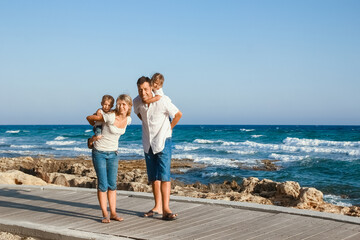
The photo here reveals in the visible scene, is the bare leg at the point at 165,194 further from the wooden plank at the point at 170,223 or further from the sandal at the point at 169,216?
the wooden plank at the point at 170,223

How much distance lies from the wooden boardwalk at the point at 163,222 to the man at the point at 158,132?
43 cm

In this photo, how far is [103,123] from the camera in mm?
5172

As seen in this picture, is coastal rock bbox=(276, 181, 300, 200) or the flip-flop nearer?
the flip-flop

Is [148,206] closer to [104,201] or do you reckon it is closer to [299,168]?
[104,201]

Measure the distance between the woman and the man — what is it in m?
0.21

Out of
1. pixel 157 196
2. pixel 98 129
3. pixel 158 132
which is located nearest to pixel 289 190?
pixel 157 196

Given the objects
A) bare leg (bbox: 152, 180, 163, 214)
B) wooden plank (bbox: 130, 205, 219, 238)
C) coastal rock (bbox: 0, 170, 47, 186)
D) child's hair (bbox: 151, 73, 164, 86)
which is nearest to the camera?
wooden plank (bbox: 130, 205, 219, 238)

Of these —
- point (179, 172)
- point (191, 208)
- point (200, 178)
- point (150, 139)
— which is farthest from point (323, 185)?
point (150, 139)

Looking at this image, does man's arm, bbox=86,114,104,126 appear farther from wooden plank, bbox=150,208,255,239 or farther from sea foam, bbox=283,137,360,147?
sea foam, bbox=283,137,360,147

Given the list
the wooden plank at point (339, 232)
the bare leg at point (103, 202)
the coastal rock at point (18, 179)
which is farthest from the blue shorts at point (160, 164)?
the coastal rock at point (18, 179)

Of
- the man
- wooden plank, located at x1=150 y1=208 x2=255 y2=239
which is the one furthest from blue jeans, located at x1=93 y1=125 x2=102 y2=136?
wooden plank, located at x1=150 y1=208 x2=255 y2=239

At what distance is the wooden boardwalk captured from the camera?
461 centimetres

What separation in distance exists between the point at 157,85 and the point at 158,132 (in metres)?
0.55

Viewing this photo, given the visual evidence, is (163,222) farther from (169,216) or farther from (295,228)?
(295,228)
